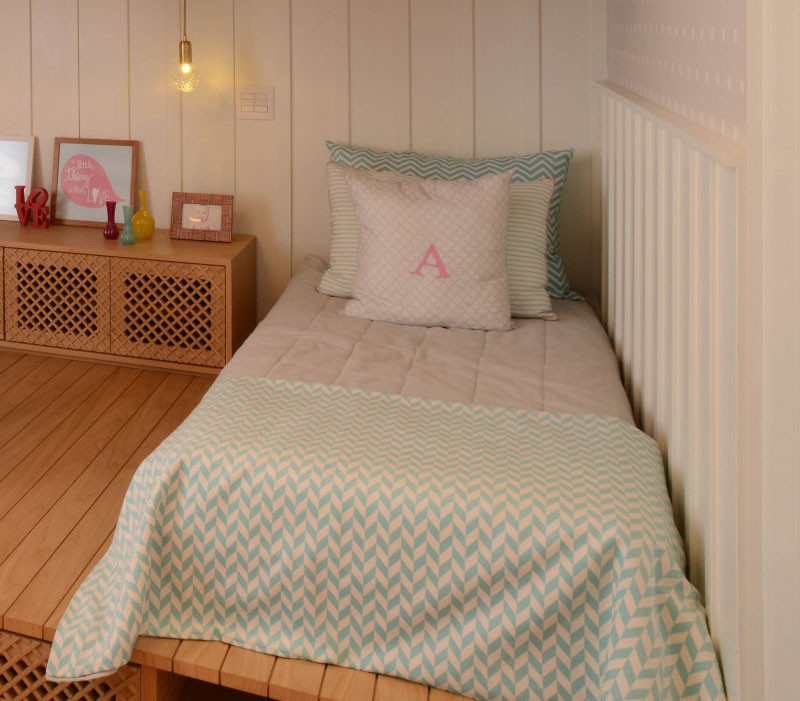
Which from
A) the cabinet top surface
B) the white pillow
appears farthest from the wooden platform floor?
the white pillow

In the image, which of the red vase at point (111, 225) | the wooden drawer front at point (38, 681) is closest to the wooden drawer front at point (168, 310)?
the red vase at point (111, 225)

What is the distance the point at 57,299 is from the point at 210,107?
34.2 inches

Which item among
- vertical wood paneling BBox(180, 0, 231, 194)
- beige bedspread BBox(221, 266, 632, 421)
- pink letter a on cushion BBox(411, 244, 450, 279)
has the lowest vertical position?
beige bedspread BBox(221, 266, 632, 421)

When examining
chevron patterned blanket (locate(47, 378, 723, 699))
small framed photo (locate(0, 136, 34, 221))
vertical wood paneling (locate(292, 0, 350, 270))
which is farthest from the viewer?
small framed photo (locate(0, 136, 34, 221))

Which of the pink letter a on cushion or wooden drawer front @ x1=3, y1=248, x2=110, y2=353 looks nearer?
the pink letter a on cushion

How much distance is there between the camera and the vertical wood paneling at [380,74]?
113 inches

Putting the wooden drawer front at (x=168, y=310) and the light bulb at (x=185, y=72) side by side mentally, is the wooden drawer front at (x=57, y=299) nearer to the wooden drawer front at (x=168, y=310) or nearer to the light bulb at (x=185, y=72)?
the wooden drawer front at (x=168, y=310)

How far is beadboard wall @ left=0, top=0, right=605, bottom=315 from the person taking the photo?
281 centimetres

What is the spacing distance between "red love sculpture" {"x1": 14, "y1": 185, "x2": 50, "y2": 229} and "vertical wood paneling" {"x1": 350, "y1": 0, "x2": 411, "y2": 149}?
1.20m

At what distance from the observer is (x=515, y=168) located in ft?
8.82

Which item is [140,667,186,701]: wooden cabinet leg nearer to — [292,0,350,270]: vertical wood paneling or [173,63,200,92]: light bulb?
[292,0,350,270]: vertical wood paneling

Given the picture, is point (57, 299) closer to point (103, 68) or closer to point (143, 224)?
point (143, 224)

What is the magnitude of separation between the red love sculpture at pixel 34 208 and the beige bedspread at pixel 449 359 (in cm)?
120

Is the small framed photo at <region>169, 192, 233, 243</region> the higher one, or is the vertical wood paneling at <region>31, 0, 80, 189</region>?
the vertical wood paneling at <region>31, 0, 80, 189</region>
